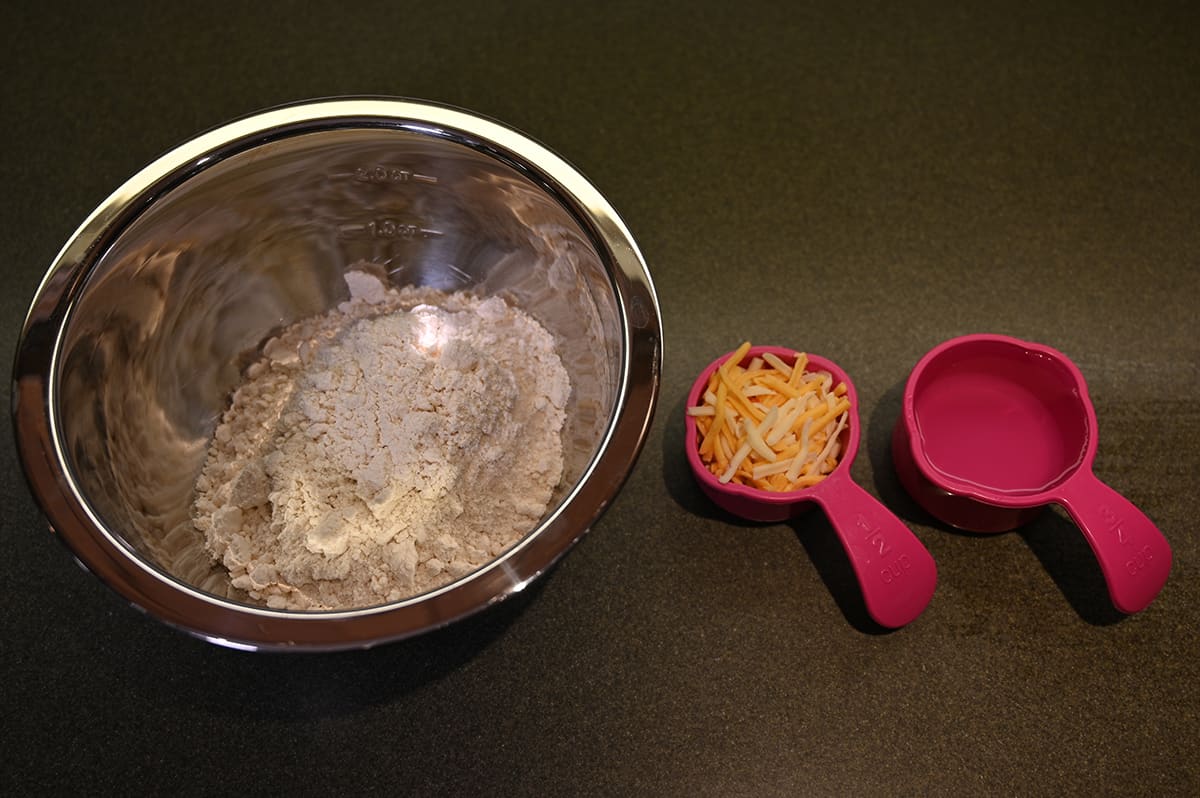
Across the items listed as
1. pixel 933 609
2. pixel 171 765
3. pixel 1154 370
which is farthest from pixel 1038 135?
pixel 171 765

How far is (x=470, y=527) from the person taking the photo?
2.92ft

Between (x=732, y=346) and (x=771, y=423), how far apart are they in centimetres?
23

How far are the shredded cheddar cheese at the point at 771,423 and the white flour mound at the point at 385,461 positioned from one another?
0.53ft

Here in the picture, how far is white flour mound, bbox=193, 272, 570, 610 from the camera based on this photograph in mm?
862

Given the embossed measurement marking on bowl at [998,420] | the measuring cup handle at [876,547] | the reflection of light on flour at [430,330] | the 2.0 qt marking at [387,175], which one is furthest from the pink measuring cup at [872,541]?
the 2.0 qt marking at [387,175]

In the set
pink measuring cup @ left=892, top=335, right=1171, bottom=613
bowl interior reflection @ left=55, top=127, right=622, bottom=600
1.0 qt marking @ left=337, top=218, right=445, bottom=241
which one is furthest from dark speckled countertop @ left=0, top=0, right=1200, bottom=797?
1.0 qt marking @ left=337, top=218, right=445, bottom=241

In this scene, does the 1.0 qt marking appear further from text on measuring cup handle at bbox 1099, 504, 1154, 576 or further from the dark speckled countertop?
text on measuring cup handle at bbox 1099, 504, 1154, 576

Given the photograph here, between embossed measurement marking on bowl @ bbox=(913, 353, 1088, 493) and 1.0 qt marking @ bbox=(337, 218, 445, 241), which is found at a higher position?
1.0 qt marking @ bbox=(337, 218, 445, 241)

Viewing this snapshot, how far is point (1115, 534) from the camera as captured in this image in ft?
2.93

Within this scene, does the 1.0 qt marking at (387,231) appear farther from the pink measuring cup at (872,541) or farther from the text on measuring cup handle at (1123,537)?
the text on measuring cup handle at (1123,537)

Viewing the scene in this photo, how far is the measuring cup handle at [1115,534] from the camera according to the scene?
89cm

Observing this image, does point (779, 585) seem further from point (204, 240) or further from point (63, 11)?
point (63, 11)

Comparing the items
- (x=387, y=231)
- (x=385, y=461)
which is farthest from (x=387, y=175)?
(x=385, y=461)

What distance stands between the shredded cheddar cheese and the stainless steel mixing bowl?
12 centimetres
